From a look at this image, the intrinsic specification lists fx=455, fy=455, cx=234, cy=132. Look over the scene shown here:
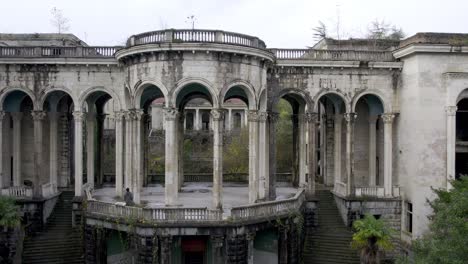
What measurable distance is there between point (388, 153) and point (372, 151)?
2.30 m

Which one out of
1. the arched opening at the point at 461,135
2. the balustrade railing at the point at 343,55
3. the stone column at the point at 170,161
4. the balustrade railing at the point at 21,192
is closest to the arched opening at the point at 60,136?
the balustrade railing at the point at 21,192

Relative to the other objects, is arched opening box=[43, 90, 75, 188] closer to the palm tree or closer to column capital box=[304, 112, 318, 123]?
column capital box=[304, 112, 318, 123]

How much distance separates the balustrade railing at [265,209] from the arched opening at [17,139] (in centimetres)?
1406

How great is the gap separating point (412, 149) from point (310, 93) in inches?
268

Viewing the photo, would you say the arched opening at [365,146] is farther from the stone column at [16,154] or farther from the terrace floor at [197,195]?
the stone column at [16,154]

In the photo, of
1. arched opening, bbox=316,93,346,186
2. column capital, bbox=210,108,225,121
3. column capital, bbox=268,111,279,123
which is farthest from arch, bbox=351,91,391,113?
column capital, bbox=210,108,225,121

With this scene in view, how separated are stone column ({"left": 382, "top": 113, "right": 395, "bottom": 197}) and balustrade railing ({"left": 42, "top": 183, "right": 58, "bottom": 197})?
804 inches

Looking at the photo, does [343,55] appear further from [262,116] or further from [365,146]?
[262,116]

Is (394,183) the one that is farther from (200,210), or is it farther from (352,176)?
(200,210)

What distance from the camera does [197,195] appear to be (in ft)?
92.6

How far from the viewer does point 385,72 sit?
92.3ft

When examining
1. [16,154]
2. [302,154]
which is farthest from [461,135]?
[16,154]

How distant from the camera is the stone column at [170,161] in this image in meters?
22.6

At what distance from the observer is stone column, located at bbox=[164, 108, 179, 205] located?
22641 mm
